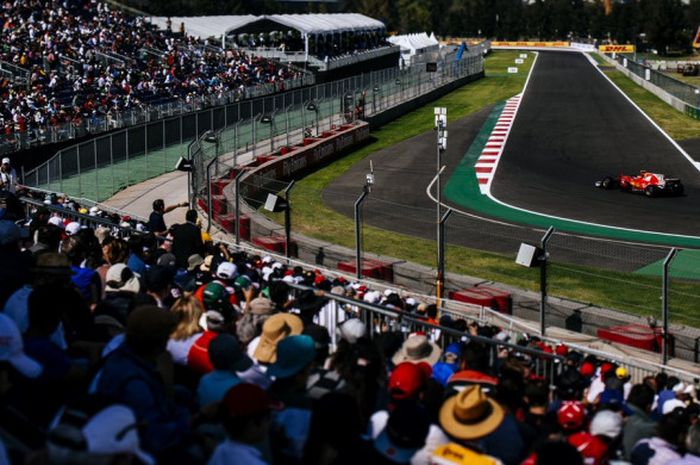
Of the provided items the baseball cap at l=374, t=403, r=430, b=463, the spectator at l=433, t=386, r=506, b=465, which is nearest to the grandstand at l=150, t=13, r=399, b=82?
the spectator at l=433, t=386, r=506, b=465

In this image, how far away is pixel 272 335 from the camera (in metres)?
7.34

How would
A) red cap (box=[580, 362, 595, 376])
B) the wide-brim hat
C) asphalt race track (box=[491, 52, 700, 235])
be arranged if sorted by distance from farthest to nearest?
asphalt race track (box=[491, 52, 700, 235]) → red cap (box=[580, 362, 595, 376]) → the wide-brim hat

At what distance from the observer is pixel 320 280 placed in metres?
13.1

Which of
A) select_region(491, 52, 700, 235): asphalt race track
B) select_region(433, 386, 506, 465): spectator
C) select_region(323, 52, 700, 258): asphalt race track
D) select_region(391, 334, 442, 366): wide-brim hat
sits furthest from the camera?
select_region(491, 52, 700, 235): asphalt race track

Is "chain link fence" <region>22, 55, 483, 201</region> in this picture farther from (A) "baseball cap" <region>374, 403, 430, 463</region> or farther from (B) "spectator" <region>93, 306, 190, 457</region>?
(A) "baseball cap" <region>374, 403, 430, 463</region>

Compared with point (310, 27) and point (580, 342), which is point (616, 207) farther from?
point (310, 27)

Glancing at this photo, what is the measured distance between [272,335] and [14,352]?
6.83 ft

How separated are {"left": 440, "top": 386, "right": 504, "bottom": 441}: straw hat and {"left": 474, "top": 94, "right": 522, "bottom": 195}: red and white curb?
2751 cm

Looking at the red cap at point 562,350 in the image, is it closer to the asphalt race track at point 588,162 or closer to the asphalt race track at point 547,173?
the asphalt race track at point 547,173

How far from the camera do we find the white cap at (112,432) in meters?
4.36

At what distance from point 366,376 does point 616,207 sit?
24.7 meters

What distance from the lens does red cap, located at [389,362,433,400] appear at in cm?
636

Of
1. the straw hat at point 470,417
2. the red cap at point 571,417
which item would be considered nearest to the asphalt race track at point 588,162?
the red cap at point 571,417

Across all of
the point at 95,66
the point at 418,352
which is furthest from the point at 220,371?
the point at 95,66
